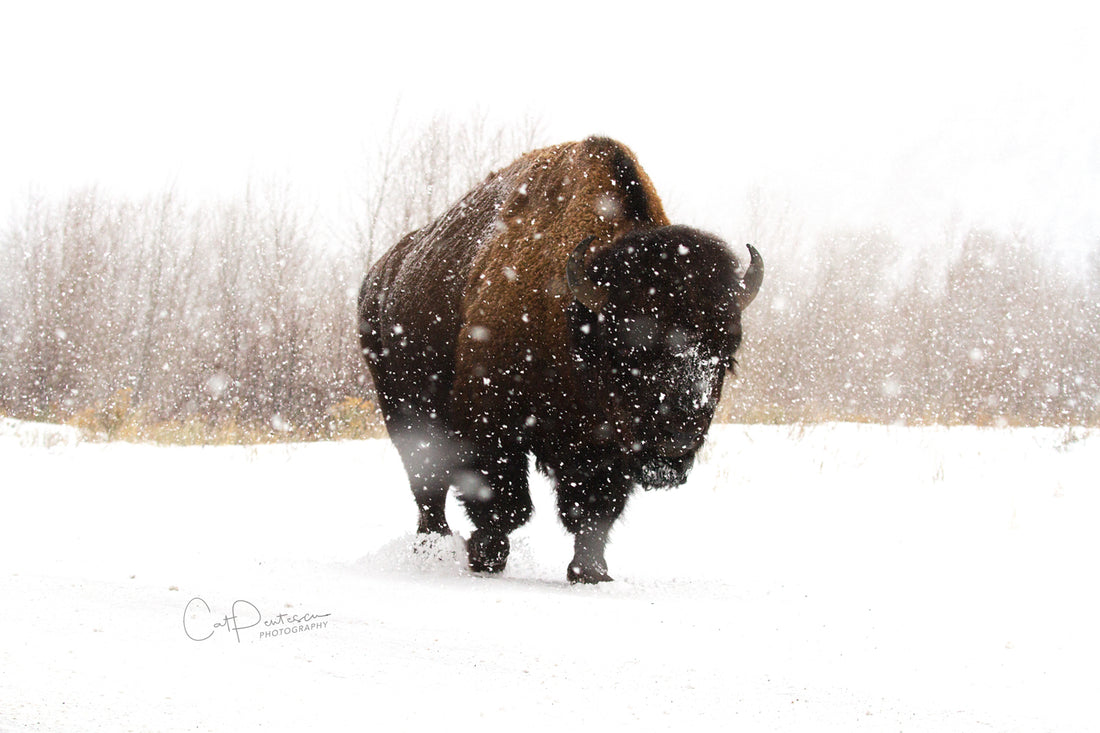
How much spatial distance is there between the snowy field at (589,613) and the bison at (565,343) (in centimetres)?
58

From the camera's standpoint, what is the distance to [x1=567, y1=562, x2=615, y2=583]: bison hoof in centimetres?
449

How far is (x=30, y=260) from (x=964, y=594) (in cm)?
3063

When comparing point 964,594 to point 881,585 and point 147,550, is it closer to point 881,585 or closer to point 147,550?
point 881,585

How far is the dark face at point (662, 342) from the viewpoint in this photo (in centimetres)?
382

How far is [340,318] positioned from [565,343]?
16.9 m

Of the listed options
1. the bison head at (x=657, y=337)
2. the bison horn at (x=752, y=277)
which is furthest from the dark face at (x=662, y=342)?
the bison horn at (x=752, y=277)

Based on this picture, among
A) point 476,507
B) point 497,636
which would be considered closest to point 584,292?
point 476,507

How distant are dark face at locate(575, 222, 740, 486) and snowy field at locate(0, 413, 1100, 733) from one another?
756 millimetres

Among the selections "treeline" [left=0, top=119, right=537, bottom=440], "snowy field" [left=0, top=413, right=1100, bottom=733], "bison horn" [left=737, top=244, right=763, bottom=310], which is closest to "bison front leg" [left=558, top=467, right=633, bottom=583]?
"snowy field" [left=0, top=413, right=1100, bottom=733]

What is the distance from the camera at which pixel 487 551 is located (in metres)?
4.80

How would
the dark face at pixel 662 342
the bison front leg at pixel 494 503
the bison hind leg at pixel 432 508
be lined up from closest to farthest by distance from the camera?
1. the dark face at pixel 662 342
2. the bison front leg at pixel 494 503
3. the bison hind leg at pixel 432 508

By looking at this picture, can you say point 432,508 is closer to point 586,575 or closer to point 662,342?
point 586,575

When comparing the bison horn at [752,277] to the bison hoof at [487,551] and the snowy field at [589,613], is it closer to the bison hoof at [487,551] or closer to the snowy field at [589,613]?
the snowy field at [589,613]

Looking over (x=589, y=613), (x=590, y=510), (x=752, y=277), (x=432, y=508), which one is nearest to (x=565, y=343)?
(x=590, y=510)
